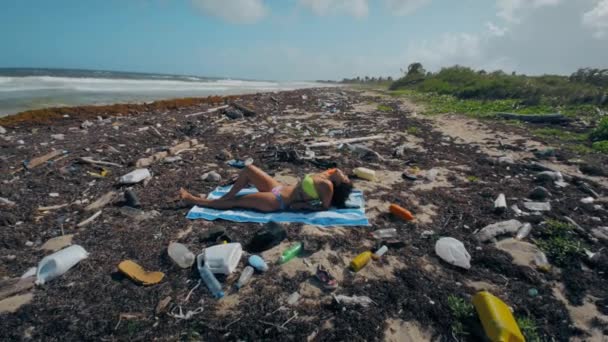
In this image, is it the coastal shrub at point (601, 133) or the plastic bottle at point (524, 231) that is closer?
Answer: the plastic bottle at point (524, 231)

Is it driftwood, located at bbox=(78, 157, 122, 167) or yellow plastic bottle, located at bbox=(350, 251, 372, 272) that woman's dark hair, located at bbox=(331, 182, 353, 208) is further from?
driftwood, located at bbox=(78, 157, 122, 167)

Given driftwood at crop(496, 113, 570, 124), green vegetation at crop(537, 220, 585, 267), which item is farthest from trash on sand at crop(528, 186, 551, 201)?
driftwood at crop(496, 113, 570, 124)

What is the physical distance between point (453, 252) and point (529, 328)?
98 cm

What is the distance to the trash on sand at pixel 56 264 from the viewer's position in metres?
2.88

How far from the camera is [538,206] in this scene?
4.17m

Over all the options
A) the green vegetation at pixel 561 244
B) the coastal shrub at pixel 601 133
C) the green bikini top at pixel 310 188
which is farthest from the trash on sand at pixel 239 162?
the coastal shrub at pixel 601 133

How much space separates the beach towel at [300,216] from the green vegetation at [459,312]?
1501mm

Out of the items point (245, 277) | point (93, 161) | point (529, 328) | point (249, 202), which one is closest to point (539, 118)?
point (529, 328)

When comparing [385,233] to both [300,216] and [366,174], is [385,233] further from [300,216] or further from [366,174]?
[366,174]

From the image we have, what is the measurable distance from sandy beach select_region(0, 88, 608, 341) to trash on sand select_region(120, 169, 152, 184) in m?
0.13

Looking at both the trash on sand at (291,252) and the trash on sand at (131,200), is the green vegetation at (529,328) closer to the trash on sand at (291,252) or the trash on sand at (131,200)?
the trash on sand at (291,252)

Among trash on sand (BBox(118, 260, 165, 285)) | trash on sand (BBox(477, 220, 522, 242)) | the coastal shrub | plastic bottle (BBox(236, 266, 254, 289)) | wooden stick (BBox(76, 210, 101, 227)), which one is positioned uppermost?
the coastal shrub

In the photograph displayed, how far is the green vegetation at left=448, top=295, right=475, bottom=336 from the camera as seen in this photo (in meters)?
2.29

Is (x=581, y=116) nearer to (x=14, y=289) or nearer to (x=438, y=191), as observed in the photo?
(x=438, y=191)
